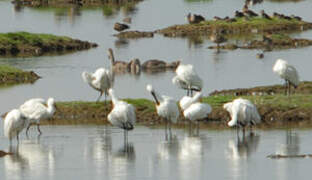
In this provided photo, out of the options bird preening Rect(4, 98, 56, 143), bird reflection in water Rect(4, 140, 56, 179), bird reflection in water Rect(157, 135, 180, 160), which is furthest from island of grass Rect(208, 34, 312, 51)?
bird reflection in water Rect(4, 140, 56, 179)

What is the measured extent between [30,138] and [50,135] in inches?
23.7

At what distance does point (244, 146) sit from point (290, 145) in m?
1.13

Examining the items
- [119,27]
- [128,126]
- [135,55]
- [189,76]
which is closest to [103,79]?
[189,76]

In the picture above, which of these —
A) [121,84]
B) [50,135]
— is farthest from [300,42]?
[50,135]

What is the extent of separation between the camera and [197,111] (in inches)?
1013

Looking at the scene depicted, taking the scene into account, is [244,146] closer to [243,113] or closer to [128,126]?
[243,113]

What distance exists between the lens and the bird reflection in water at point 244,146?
23373 millimetres

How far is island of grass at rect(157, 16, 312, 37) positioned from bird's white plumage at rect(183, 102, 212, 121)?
124ft

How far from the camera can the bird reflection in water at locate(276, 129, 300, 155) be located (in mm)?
23320

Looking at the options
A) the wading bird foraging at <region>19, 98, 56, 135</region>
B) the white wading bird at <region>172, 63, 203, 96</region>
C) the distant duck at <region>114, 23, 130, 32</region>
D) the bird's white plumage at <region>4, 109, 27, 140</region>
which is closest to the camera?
the bird's white plumage at <region>4, 109, 27, 140</region>

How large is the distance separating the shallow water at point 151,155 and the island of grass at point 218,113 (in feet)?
3.03

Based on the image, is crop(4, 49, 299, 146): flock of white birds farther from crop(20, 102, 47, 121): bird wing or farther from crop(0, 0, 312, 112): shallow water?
crop(0, 0, 312, 112): shallow water

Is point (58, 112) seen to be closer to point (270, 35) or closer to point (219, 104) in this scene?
point (219, 104)

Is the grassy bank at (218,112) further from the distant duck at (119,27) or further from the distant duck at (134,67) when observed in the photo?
the distant duck at (119,27)
